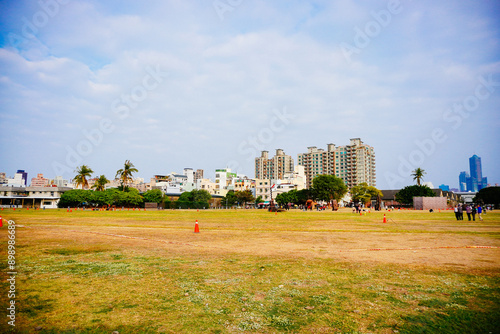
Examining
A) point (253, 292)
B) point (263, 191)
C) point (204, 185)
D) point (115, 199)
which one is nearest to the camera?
point (253, 292)

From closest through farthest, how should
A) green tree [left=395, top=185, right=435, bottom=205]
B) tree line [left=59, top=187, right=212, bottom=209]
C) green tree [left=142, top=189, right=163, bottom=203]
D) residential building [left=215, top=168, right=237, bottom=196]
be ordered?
tree line [left=59, top=187, right=212, bottom=209]
green tree [left=142, top=189, right=163, bottom=203]
green tree [left=395, top=185, right=435, bottom=205]
residential building [left=215, top=168, right=237, bottom=196]

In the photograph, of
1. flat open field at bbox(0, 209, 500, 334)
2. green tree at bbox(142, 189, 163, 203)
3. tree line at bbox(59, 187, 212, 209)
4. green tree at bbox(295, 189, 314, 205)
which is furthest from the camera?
green tree at bbox(295, 189, 314, 205)

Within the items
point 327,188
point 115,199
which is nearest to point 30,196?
point 115,199

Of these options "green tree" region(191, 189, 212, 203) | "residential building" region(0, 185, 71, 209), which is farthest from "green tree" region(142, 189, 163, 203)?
"residential building" region(0, 185, 71, 209)

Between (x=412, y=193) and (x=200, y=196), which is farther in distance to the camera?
(x=200, y=196)

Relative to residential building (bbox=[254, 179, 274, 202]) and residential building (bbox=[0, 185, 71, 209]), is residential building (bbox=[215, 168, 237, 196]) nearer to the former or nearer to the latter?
residential building (bbox=[254, 179, 274, 202])

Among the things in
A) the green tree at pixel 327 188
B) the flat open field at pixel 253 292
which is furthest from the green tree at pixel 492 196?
the flat open field at pixel 253 292

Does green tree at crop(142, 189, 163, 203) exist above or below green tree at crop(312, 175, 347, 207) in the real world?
below

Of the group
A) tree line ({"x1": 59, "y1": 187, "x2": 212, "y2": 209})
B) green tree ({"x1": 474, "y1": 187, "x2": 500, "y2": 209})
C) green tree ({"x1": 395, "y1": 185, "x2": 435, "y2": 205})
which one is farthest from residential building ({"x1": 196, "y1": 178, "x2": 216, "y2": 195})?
green tree ({"x1": 474, "y1": 187, "x2": 500, "y2": 209})

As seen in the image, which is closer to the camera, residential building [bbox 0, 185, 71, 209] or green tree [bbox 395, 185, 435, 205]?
residential building [bbox 0, 185, 71, 209]

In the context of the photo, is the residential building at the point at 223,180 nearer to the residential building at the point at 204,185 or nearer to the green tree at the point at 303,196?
the residential building at the point at 204,185

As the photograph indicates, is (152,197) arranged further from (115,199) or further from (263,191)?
(263,191)

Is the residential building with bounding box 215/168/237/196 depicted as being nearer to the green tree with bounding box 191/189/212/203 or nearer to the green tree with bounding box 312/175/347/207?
the green tree with bounding box 191/189/212/203

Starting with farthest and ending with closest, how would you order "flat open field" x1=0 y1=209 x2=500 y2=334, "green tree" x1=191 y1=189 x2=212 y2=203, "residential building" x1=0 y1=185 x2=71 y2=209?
1. "green tree" x1=191 y1=189 x2=212 y2=203
2. "residential building" x1=0 y1=185 x2=71 y2=209
3. "flat open field" x1=0 y1=209 x2=500 y2=334
